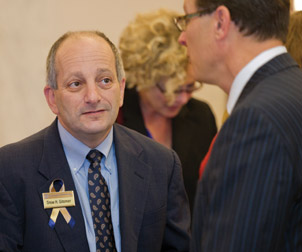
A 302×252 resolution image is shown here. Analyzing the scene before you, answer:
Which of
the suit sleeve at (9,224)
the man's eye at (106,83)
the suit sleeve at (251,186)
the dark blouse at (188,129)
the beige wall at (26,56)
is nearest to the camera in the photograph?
the suit sleeve at (251,186)

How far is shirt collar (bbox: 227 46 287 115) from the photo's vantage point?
154 centimetres

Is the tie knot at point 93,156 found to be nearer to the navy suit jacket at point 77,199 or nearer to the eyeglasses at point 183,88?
the navy suit jacket at point 77,199

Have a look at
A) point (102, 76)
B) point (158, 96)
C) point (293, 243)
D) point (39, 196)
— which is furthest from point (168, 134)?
point (293, 243)

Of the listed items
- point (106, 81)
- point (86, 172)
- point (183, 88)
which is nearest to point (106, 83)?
point (106, 81)

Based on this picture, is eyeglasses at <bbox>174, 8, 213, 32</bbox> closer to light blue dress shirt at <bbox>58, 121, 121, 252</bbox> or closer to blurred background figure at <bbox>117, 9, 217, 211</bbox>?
light blue dress shirt at <bbox>58, 121, 121, 252</bbox>

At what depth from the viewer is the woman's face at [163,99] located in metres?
3.31

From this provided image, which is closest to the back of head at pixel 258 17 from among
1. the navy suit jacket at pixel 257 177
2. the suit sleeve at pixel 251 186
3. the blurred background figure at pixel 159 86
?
the navy suit jacket at pixel 257 177

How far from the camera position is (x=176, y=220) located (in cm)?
225

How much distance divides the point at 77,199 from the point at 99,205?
10 centimetres

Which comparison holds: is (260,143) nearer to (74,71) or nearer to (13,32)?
(74,71)

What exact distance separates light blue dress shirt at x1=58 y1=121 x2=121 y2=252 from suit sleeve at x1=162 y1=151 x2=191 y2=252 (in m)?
0.28

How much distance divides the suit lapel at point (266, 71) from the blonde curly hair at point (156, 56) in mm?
1726

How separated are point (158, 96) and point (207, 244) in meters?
2.01

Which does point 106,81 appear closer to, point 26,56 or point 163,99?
point 163,99
